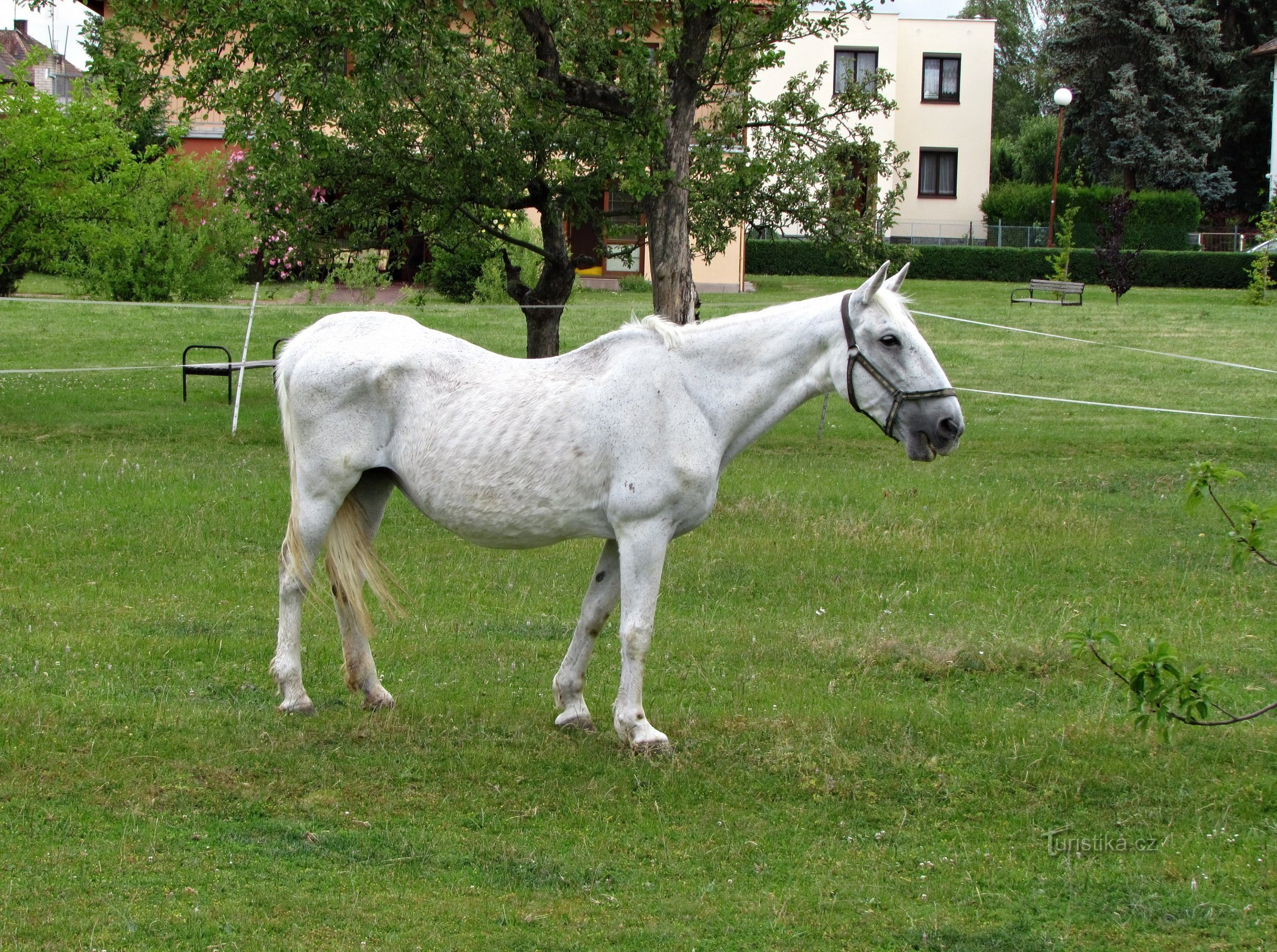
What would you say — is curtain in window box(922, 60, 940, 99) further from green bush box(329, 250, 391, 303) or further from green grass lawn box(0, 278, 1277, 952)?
green grass lawn box(0, 278, 1277, 952)

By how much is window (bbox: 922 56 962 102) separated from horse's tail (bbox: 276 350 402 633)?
48.0 m

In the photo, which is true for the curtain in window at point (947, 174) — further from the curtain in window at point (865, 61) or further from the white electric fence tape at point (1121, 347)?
the white electric fence tape at point (1121, 347)

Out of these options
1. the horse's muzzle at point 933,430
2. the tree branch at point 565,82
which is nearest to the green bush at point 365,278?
the tree branch at point 565,82

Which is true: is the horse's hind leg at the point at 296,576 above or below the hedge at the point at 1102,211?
below

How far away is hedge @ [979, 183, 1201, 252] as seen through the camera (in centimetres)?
4716

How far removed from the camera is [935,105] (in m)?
50.9

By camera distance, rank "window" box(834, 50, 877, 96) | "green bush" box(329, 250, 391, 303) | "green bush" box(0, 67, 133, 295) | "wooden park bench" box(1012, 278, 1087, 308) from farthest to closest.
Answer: "window" box(834, 50, 877, 96)
"wooden park bench" box(1012, 278, 1087, 308)
"green bush" box(329, 250, 391, 303)
"green bush" box(0, 67, 133, 295)

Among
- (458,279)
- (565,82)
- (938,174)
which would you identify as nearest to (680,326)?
(565,82)

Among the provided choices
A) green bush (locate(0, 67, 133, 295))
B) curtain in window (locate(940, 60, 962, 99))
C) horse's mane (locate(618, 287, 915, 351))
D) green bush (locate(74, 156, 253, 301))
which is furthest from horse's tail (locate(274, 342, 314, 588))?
curtain in window (locate(940, 60, 962, 99))

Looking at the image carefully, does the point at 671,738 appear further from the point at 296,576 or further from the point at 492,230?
the point at 492,230

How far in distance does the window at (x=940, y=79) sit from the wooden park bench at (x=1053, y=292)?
19.0 m

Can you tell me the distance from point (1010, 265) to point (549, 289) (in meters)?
27.8

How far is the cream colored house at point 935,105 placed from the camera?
159ft

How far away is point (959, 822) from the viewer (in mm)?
5484
